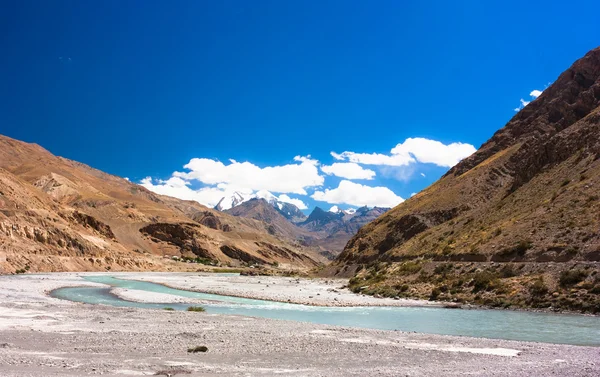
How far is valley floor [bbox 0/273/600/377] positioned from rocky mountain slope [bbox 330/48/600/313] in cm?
1647

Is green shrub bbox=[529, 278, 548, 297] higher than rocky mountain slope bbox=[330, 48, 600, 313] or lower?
lower

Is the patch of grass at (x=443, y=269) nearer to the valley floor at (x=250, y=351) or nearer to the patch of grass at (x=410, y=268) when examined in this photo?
the patch of grass at (x=410, y=268)

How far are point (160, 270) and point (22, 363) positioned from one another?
386 feet

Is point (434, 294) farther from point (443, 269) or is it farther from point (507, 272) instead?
point (507, 272)

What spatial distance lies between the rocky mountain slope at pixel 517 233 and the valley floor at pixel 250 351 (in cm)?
1647

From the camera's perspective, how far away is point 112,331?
21.3 metres

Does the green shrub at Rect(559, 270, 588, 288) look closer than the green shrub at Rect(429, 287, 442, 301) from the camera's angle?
Yes

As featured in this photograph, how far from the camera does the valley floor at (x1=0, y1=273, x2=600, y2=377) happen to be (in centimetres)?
1398

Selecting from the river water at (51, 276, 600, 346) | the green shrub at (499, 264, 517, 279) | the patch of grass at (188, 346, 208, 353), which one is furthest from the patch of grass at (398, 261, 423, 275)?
the patch of grass at (188, 346, 208, 353)

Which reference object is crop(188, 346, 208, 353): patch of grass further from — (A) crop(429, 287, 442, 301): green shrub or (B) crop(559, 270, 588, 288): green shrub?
(A) crop(429, 287, 442, 301): green shrub

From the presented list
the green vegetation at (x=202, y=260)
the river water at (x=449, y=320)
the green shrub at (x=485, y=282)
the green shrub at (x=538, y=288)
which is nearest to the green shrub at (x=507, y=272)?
the green shrub at (x=485, y=282)

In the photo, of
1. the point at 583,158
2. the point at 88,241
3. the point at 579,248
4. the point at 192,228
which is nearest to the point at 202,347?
the point at 579,248

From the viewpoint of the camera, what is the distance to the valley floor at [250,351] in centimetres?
1398

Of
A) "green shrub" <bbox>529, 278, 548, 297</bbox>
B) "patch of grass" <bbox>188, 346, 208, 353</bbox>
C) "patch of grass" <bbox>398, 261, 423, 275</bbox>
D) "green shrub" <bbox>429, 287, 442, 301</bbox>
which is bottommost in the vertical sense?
"patch of grass" <bbox>188, 346, 208, 353</bbox>
